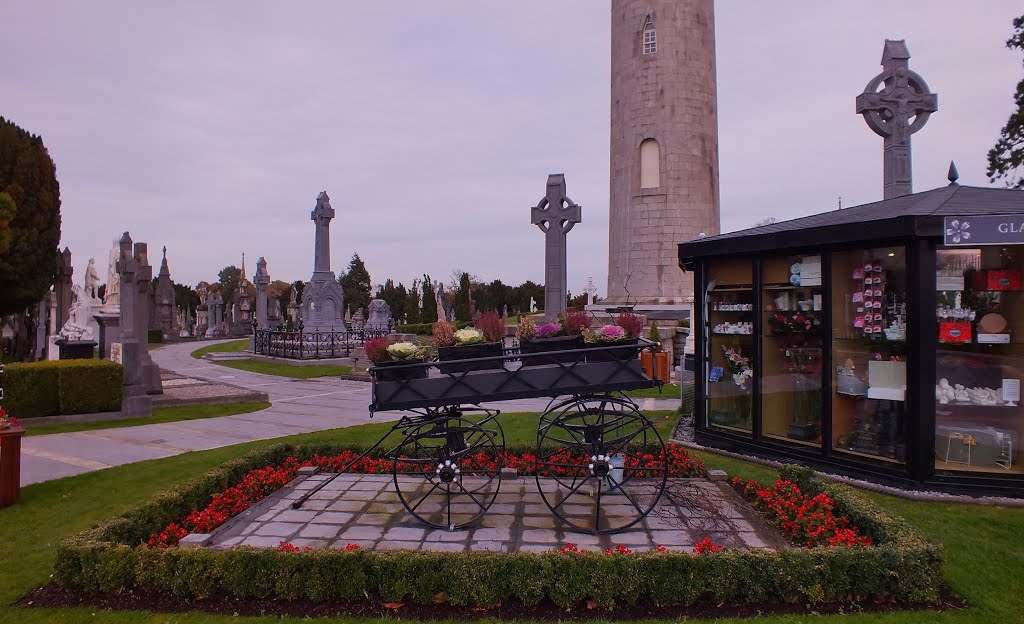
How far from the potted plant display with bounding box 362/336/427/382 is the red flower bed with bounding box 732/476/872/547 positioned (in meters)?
3.93

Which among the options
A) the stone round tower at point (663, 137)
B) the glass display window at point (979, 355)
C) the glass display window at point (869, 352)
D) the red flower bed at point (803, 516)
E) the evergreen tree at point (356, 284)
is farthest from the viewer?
the evergreen tree at point (356, 284)

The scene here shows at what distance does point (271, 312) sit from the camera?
5222 centimetres

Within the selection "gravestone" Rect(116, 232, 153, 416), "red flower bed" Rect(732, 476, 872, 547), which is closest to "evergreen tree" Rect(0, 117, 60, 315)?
"gravestone" Rect(116, 232, 153, 416)

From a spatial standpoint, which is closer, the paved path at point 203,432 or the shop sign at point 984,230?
the shop sign at point 984,230

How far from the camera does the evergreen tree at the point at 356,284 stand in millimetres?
66812

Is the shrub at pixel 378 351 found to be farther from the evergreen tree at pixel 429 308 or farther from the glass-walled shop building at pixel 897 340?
the evergreen tree at pixel 429 308

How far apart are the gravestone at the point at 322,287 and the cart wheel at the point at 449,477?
2436 cm

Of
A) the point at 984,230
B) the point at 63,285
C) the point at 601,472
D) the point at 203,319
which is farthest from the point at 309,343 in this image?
the point at 203,319

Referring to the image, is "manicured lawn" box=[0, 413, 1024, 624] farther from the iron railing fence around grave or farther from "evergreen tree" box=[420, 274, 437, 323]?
"evergreen tree" box=[420, 274, 437, 323]

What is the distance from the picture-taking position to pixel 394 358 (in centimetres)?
613

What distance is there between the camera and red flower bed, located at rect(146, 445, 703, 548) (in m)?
6.36

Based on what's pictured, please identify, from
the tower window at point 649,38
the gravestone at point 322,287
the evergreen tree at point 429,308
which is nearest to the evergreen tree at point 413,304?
the evergreen tree at point 429,308

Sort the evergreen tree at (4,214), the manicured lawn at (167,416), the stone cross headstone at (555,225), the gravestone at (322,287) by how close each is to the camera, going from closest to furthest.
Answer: the manicured lawn at (167,416), the stone cross headstone at (555,225), the evergreen tree at (4,214), the gravestone at (322,287)

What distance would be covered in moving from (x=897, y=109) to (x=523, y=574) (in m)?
11.2
